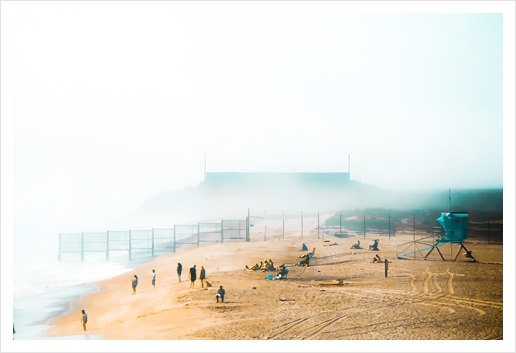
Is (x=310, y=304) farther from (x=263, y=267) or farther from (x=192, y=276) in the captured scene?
(x=192, y=276)

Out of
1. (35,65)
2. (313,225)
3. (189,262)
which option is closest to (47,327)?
(189,262)

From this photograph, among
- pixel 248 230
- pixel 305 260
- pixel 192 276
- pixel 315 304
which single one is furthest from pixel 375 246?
pixel 192 276

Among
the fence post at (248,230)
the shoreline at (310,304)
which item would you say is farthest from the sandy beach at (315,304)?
the fence post at (248,230)

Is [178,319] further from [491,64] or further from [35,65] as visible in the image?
[491,64]

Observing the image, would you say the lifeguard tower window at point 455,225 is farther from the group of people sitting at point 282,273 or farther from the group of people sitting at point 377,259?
the group of people sitting at point 282,273

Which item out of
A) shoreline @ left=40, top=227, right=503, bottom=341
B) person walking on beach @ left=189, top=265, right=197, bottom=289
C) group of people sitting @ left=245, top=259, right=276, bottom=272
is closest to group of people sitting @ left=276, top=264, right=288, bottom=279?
shoreline @ left=40, top=227, right=503, bottom=341

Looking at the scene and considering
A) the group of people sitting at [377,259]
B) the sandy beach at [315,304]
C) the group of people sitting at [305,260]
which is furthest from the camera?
Result: the group of people sitting at [305,260]

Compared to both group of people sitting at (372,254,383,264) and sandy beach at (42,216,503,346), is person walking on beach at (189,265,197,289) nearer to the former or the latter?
sandy beach at (42,216,503,346)
